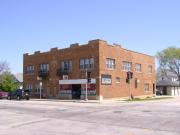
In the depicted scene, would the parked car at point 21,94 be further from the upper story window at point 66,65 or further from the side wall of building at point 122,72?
the side wall of building at point 122,72

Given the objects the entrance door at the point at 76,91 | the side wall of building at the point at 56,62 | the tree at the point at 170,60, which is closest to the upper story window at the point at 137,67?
the side wall of building at the point at 56,62

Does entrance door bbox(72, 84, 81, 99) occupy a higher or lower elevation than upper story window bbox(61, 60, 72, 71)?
lower

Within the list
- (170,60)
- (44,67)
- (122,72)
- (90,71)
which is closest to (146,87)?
(122,72)

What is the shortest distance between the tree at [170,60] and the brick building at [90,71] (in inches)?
1391

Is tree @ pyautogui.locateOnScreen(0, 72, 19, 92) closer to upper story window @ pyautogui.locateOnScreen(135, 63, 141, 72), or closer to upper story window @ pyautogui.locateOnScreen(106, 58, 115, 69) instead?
upper story window @ pyautogui.locateOnScreen(135, 63, 141, 72)

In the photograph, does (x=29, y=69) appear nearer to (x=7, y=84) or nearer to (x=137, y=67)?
(x=7, y=84)

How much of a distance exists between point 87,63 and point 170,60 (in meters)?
52.5

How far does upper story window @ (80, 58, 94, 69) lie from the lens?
1854 inches

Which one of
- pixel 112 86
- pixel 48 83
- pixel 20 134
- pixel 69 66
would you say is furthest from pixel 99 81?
pixel 20 134

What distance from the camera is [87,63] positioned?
47.8 metres

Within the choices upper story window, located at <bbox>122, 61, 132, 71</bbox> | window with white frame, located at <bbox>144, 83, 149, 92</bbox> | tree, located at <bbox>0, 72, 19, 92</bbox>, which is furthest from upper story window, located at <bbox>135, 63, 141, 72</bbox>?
tree, located at <bbox>0, 72, 19, 92</bbox>

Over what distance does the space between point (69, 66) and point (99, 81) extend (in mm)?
7060

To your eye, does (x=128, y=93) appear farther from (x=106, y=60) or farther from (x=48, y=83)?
(x=48, y=83)

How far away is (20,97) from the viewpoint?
1993 inches
